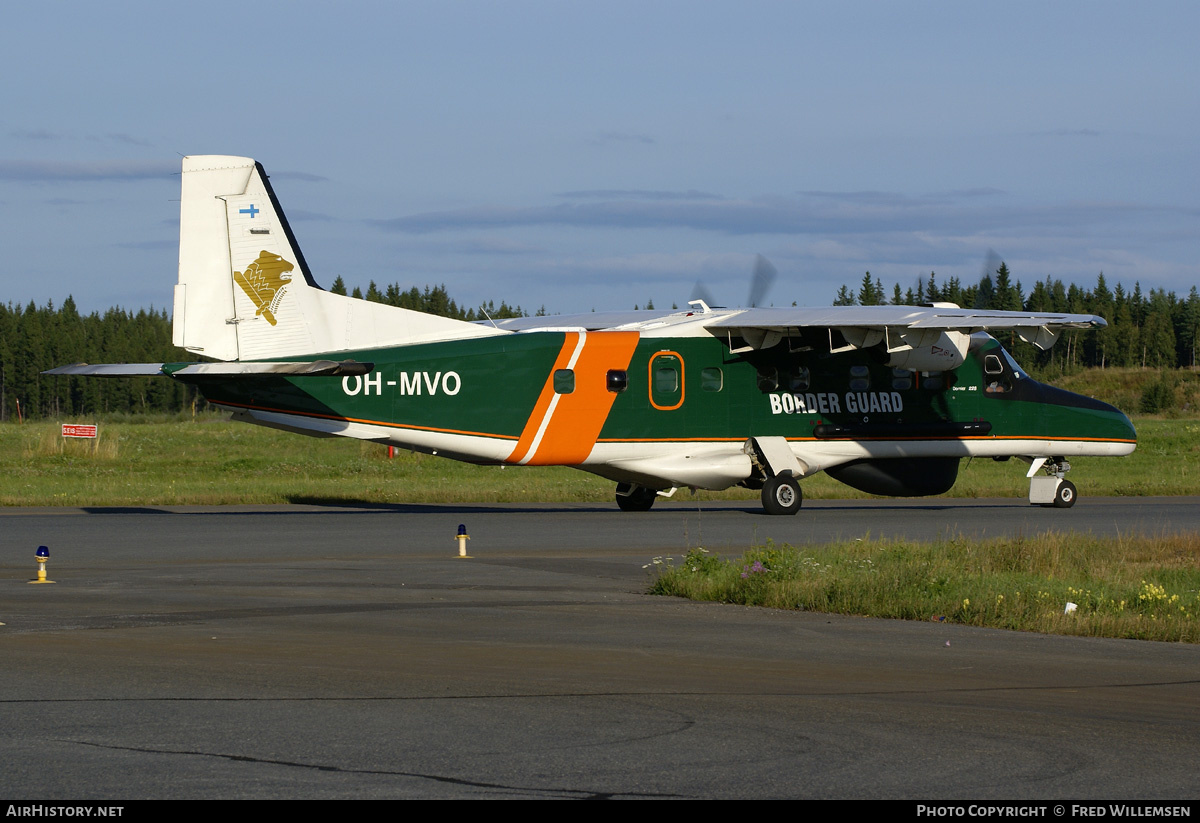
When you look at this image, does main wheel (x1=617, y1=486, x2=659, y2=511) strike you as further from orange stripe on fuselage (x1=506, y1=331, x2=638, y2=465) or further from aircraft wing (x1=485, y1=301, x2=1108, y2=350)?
aircraft wing (x1=485, y1=301, x2=1108, y2=350)

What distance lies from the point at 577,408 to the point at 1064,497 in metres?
11.8

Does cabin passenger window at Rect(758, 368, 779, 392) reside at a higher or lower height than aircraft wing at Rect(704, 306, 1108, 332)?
lower

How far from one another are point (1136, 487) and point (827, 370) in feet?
48.1

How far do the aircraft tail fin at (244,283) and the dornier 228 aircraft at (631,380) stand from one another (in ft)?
0.11

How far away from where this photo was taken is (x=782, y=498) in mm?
27391

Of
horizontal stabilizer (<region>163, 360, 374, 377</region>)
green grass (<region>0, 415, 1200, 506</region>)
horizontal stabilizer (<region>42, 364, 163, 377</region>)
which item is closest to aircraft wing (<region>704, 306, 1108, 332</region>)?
horizontal stabilizer (<region>163, 360, 374, 377</region>)

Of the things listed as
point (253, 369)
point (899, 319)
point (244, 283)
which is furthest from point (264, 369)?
point (899, 319)

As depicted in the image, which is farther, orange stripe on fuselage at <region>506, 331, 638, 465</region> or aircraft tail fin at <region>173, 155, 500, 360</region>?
orange stripe on fuselage at <region>506, 331, 638, 465</region>

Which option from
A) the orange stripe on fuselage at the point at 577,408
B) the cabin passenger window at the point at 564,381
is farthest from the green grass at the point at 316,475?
the cabin passenger window at the point at 564,381

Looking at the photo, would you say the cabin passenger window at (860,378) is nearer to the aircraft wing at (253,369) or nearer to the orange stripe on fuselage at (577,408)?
the orange stripe on fuselage at (577,408)

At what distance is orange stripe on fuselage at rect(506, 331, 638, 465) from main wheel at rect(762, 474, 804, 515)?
12.9 feet

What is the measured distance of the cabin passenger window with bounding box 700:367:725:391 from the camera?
27.9 metres

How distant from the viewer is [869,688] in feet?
30.5

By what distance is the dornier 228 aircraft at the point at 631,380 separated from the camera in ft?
82.2
